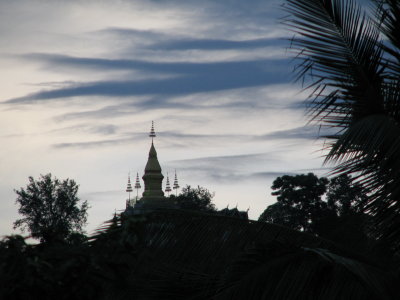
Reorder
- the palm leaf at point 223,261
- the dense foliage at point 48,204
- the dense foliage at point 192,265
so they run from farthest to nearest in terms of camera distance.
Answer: the dense foliage at point 48,204 < the palm leaf at point 223,261 < the dense foliage at point 192,265

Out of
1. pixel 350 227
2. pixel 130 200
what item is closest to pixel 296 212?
pixel 130 200

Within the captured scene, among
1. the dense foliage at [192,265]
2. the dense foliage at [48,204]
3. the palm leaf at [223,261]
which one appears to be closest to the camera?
the dense foliage at [192,265]

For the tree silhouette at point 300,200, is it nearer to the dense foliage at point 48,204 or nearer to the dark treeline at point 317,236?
the dense foliage at point 48,204

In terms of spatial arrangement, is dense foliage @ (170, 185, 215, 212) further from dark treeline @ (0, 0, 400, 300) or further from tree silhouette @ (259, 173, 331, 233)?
dark treeline @ (0, 0, 400, 300)

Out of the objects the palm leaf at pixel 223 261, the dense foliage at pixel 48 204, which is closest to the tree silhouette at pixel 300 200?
the dense foliage at pixel 48 204

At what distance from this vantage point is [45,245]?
20.2 feet

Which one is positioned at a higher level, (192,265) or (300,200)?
(300,200)

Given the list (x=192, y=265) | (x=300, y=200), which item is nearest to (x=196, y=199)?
(x=300, y=200)

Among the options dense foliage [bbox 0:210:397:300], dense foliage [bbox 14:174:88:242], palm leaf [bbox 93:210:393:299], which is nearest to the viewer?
dense foliage [bbox 0:210:397:300]

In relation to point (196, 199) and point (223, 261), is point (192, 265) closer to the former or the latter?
point (223, 261)

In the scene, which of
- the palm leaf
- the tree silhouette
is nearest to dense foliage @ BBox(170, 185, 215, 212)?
the tree silhouette

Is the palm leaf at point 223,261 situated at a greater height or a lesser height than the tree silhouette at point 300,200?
lesser

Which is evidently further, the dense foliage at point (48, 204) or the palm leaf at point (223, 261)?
the dense foliage at point (48, 204)

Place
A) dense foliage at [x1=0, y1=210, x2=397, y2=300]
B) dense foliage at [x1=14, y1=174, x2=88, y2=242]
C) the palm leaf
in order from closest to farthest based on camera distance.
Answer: dense foliage at [x1=0, y1=210, x2=397, y2=300], the palm leaf, dense foliage at [x1=14, y1=174, x2=88, y2=242]
